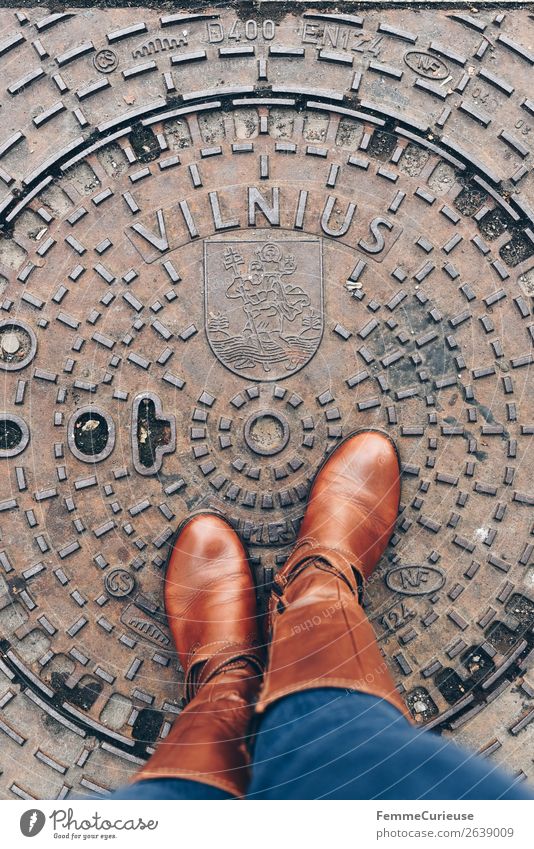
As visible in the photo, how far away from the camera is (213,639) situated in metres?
5.14

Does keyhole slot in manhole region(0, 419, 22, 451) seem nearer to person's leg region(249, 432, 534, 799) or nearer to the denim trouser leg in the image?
person's leg region(249, 432, 534, 799)

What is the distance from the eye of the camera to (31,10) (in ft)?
18.7

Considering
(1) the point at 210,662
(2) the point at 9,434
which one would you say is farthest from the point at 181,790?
(2) the point at 9,434

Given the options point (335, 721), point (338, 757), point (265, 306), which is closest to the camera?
point (338, 757)

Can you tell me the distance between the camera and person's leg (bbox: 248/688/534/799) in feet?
11.7

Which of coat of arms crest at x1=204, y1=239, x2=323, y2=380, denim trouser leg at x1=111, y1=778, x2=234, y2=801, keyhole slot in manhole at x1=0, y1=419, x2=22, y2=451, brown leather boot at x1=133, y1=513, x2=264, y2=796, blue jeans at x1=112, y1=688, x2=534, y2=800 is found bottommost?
denim trouser leg at x1=111, y1=778, x2=234, y2=801

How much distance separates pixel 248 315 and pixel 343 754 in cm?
349

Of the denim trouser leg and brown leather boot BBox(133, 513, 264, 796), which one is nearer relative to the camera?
the denim trouser leg

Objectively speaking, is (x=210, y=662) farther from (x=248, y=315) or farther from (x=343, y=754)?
(x=248, y=315)

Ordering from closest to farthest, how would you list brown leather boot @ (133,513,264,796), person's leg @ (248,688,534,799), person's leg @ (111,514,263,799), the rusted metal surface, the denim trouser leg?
person's leg @ (248,688,534,799)
the denim trouser leg
person's leg @ (111,514,263,799)
brown leather boot @ (133,513,264,796)
the rusted metal surface

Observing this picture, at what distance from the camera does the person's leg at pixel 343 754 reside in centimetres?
356

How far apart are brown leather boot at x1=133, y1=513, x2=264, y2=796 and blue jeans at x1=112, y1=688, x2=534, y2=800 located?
0.94ft

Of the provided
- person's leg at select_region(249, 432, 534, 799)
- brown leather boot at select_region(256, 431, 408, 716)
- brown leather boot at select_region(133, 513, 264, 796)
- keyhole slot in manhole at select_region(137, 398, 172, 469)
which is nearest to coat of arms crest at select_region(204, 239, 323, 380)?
keyhole slot in manhole at select_region(137, 398, 172, 469)

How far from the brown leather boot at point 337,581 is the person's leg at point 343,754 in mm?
114
